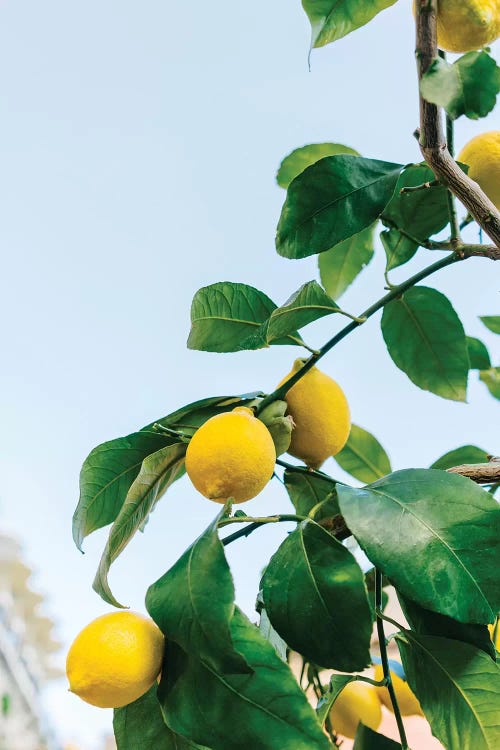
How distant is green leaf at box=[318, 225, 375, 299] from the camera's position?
29.7 inches

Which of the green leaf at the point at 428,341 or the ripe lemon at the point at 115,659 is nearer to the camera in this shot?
the ripe lemon at the point at 115,659

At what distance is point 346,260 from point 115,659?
0.49 m

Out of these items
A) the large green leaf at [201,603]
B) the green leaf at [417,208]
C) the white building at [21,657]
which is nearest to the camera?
the large green leaf at [201,603]

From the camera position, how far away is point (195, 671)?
411mm

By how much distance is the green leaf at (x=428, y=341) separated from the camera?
69cm

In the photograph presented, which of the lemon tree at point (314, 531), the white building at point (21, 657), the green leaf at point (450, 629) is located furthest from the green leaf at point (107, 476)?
the white building at point (21, 657)

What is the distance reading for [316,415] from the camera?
555 millimetres

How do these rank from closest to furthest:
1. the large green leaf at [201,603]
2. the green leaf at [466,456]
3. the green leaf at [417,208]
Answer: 1. the large green leaf at [201,603]
2. the green leaf at [417,208]
3. the green leaf at [466,456]

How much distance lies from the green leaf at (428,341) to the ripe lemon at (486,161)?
0.14m

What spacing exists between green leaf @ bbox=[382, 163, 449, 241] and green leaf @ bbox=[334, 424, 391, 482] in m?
0.25

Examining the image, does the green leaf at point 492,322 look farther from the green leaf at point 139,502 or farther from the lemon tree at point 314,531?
the green leaf at point 139,502

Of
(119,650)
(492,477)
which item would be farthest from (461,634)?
(119,650)

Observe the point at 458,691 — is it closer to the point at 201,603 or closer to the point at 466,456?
the point at 201,603

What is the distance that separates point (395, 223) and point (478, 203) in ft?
0.63
